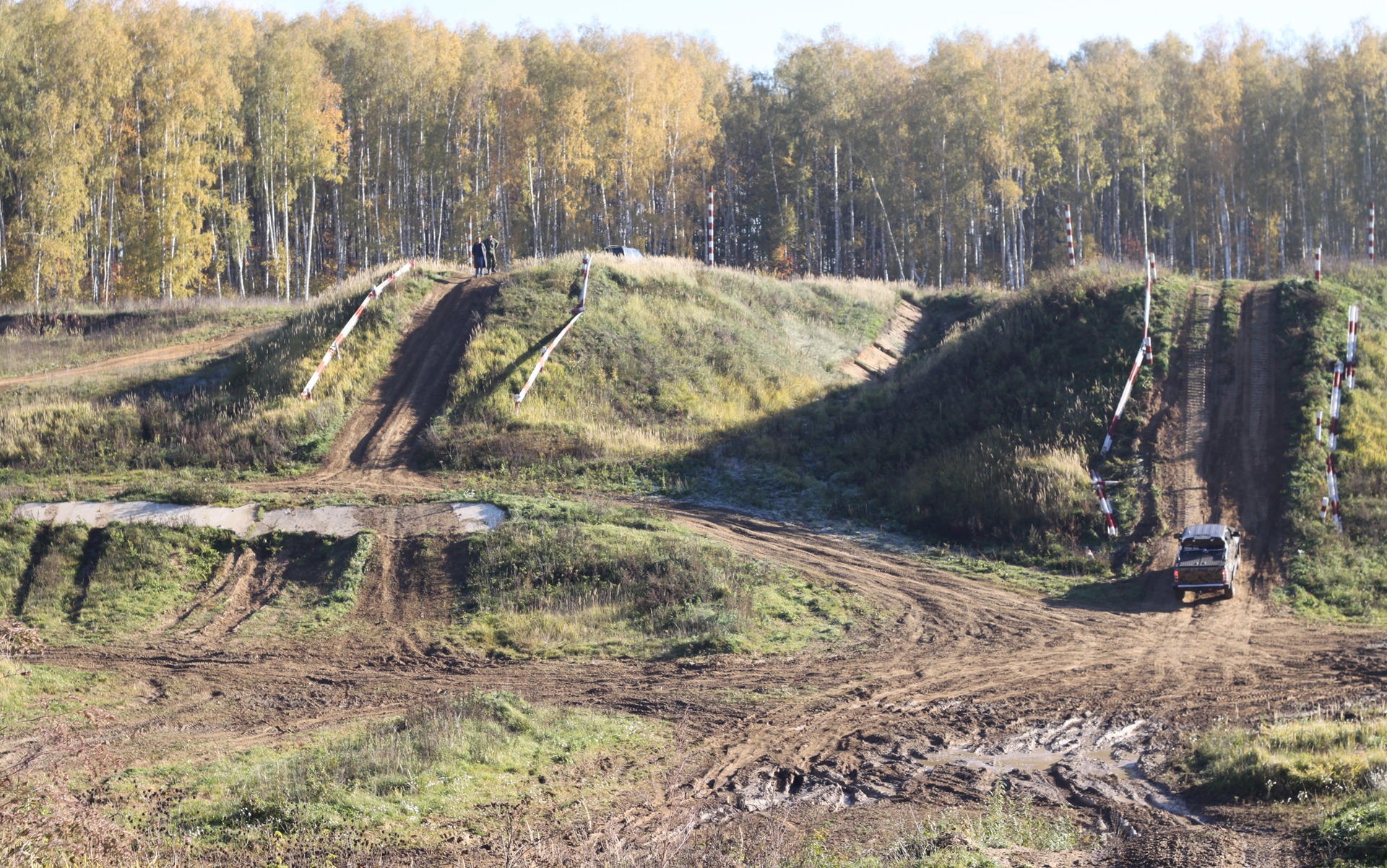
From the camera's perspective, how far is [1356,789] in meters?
9.26

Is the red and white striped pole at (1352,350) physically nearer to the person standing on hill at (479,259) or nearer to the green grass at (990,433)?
the green grass at (990,433)

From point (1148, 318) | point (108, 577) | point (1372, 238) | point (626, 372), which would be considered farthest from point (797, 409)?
point (1372, 238)

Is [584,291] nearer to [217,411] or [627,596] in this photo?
[217,411]

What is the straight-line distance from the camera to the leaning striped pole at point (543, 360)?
2612 centimetres

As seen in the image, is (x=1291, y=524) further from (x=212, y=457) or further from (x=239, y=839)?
(x=212, y=457)

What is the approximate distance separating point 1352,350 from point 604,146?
39.8 meters

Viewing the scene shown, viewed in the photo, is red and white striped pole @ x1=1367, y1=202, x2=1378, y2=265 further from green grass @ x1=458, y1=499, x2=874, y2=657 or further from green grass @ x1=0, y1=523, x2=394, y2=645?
green grass @ x1=0, y1=523, x2=394, y2=645

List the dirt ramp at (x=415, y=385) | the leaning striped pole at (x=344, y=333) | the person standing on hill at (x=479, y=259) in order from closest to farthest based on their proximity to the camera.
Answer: the dirt ramp at (x=415, y=385)
the leaning striped pole at (x=344, y=333)
the person standing on hill at (x=479, y=259)

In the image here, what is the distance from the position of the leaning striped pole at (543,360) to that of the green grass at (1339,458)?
659 inches

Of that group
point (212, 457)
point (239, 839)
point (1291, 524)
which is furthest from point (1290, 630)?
point (212, 457)

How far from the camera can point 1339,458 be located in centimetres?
2130

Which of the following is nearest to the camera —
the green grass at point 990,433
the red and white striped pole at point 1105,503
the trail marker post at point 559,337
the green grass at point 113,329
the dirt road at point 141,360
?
the red and white striped pole at point 1105,503

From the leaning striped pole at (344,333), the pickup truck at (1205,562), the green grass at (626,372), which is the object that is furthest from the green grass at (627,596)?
the leaning striped pole at (344,333)

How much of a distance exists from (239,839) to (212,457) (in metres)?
16.8
